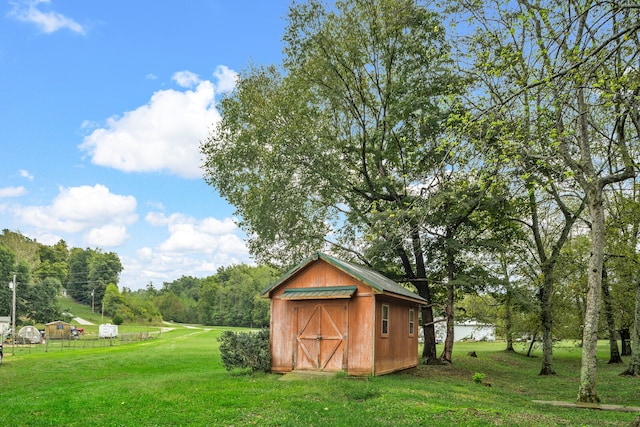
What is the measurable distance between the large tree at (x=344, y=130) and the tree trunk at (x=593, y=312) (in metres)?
7.08

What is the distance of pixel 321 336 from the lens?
15891 mm

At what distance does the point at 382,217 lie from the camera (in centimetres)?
1845

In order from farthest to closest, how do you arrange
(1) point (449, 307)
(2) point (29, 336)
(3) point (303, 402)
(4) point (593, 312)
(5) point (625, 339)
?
1. (2) point (29, 336)
2. (5) point (625, 339)
3. (1) point (449, 307)
4. (4) point (593, 312)
5. (3) point (303, 402)

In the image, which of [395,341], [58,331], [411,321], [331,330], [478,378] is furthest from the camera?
[58,331]

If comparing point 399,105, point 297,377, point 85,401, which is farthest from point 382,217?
point 85,401

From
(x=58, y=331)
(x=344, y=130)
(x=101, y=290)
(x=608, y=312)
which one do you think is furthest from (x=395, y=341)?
(x=101, y=290)

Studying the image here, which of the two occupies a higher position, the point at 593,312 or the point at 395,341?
the point at 593,312

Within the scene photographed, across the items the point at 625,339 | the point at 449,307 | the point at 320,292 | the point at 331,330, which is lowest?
the point at 625,339

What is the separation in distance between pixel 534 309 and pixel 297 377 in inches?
453

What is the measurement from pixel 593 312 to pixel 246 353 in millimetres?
10329

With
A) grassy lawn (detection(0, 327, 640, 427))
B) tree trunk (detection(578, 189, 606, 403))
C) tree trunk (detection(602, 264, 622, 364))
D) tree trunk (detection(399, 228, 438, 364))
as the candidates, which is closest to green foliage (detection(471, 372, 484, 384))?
grassy lawn (detection(0, 327, 640, 427))

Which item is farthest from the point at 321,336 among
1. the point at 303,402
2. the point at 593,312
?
the point at 593,312

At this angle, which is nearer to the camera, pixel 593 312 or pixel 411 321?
pixel 593 312

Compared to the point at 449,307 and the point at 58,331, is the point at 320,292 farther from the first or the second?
the point at 58,331
